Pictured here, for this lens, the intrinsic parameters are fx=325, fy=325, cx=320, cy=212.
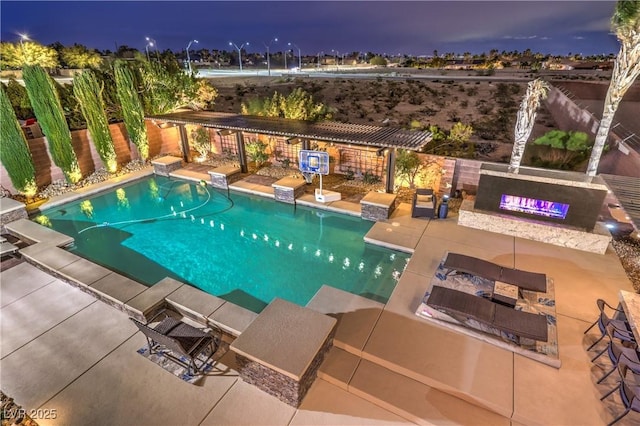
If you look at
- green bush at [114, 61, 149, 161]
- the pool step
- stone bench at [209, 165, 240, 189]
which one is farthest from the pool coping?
green bush at [114, 61, 149, 161]

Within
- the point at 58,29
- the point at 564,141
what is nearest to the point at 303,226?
the point at 564,141

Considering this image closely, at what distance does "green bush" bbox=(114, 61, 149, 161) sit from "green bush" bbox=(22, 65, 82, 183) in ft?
9.26

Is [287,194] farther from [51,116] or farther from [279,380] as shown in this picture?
[51,116]

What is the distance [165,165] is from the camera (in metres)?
16.3

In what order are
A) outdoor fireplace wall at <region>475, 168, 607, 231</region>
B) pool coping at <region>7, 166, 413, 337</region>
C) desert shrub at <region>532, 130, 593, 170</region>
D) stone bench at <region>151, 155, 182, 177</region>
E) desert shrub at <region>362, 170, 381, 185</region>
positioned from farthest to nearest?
stone bench at <region>151, 155, 182, 177</region>
desert shrub at <region>362, 170, 381, 185</region>
desert shrub at <region>532, 130, 593, 170</region>
outdoor fireplace wall at <region>475, 168, 607, 231</region>
pool coping at <region>7, 166, 413, 337</region>

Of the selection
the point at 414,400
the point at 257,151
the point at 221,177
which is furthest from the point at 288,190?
the point at 414,400

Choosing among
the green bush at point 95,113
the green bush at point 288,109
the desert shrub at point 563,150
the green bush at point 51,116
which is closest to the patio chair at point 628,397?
the desert shrub at point 563,150

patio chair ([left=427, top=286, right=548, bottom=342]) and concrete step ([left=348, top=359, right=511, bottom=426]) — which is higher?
patio chair ([left=427, top=286, right=548, bottom=342])

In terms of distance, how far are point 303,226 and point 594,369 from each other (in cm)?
857

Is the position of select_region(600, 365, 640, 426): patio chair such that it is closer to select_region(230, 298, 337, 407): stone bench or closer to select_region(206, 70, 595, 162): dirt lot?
select_region(230, 298, 337, 407): stone bench

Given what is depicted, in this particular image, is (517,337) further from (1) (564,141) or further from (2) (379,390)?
(1) (564,141)

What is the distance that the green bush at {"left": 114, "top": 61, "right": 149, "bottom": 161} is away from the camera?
1594cm

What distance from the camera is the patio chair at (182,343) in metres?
5.49

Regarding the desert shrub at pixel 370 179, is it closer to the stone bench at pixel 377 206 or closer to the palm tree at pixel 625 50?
the stone bench at pixel 377 206
